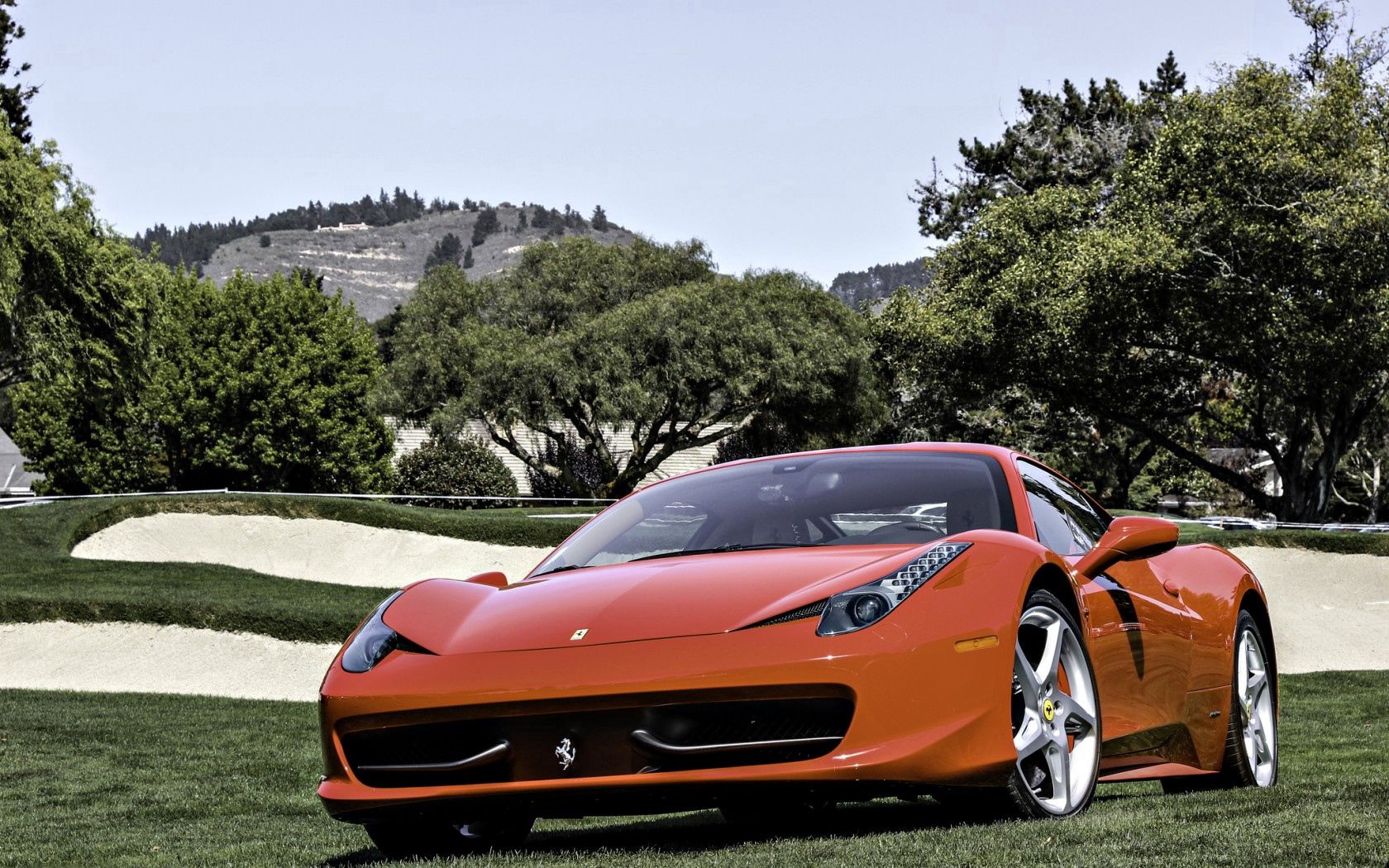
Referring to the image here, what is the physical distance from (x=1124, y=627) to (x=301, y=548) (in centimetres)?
2679

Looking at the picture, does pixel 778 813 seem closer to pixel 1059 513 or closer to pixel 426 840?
pixel 426 840

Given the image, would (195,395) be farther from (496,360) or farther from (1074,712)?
(1074,712)

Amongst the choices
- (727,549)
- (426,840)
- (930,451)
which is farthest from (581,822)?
(930,451)

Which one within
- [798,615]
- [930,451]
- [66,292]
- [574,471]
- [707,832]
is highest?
[66,292]

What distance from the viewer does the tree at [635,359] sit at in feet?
159

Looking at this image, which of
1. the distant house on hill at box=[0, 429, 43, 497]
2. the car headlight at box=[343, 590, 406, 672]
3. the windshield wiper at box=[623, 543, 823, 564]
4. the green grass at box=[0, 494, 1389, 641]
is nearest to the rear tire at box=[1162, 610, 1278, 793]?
the windshield wiper at box=[623, 543, 823, 564]

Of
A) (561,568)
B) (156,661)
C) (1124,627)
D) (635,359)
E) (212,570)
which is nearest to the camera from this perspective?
(1124,627)

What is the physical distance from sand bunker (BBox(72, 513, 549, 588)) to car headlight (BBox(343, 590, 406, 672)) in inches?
923

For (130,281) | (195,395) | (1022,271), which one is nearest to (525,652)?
(130,281)

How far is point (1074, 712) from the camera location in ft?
16.2

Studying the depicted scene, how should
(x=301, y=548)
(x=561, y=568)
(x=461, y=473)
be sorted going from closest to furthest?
(x=561, y=568) → (x=301, y=548) → (x=461, y=473)

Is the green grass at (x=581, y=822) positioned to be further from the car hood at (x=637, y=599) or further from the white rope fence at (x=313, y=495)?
the white rope fence at (x=313, y=495)

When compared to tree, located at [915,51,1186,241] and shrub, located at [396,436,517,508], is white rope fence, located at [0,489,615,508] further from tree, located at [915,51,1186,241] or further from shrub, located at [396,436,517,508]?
tree, located at [915,51,1186,241]

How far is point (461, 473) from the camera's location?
5916 cm
